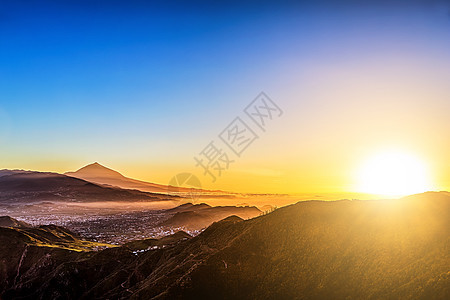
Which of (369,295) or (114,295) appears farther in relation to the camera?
(114,295)

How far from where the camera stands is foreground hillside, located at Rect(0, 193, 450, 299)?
2967cm

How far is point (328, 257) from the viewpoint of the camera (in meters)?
35.6

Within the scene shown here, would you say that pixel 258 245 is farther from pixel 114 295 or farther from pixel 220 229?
pixel 114 295

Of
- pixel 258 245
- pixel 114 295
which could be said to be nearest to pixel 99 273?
pixel 114 295

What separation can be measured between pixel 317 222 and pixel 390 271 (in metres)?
12.3

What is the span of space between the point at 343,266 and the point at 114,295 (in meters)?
39.8

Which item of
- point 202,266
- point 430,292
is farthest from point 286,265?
point 430,292

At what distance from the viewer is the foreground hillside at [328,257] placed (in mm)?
29672

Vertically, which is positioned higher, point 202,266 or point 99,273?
point 202,266

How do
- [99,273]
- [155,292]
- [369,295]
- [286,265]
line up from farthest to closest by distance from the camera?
[99,273], [155,292], [286,265], [369,295]

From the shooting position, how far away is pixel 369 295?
2858 centimetres

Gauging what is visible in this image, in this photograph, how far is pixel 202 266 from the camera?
40031mm

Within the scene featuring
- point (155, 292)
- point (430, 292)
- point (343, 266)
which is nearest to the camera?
point (430, 292)

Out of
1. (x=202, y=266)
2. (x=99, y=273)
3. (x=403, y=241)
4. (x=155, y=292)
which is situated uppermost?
(x=403, y=241)
